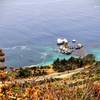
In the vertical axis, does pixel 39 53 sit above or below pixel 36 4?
below

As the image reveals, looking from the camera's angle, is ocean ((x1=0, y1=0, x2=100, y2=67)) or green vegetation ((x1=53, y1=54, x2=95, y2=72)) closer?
green vegetation ((x1=53, y1=54, x2=95, y2=72))

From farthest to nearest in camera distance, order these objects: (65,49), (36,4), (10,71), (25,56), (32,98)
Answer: (36,4) → (65,49) → (25,56) → (10,71) → (32,98)

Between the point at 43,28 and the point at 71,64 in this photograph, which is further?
the point at 43,28

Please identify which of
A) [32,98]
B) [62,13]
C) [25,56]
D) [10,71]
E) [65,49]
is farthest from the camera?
[62,13]

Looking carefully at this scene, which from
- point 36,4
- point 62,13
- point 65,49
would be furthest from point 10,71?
point 36,4

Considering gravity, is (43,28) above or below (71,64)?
above

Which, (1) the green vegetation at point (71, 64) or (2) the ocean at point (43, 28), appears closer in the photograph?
(1) the green vegetation at point (71, 64)

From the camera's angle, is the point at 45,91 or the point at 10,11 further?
the point at 10,11

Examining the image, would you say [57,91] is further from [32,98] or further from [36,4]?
[36,4]
